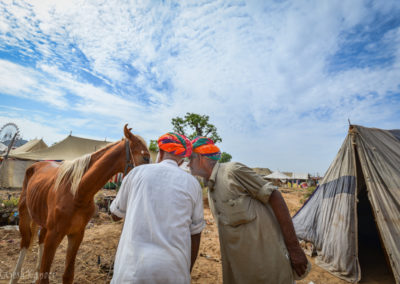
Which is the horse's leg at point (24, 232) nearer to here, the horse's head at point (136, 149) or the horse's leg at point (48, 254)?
the horse's leg at point (48, 254)

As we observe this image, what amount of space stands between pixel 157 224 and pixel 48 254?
2.38 meters

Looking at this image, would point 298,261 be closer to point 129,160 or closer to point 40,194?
point 129,160

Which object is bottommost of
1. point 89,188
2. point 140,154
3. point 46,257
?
point 46,257

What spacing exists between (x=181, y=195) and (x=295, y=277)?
138cm

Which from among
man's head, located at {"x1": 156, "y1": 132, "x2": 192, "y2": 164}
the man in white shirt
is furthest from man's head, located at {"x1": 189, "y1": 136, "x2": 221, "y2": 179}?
the man in white shirt

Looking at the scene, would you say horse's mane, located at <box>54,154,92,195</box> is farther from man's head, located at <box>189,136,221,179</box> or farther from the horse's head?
man's head, located at <box>189,136,221,179</box>

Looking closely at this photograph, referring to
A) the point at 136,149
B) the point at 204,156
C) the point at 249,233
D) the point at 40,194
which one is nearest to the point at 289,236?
the point at 249,233

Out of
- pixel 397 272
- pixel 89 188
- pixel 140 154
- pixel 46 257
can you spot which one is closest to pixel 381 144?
pixel 397 272

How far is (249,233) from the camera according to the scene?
184 cm

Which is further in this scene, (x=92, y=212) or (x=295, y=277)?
(x=92, y=212)

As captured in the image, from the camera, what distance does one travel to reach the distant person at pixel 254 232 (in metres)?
1.78

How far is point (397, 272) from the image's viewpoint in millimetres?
3432

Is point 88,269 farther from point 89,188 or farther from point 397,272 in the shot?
point 397,272

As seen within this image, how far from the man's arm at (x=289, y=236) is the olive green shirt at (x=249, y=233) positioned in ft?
0.18
